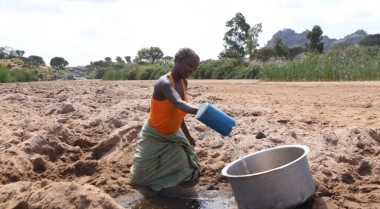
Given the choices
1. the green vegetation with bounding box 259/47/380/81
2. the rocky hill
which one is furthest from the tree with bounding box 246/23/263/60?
the rocky hill

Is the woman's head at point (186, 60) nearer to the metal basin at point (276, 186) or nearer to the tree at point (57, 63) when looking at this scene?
the metal basin at point (276, 186)

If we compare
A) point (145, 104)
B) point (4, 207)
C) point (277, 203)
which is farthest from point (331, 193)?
point (145, 104)

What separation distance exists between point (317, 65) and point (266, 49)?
2084 cm

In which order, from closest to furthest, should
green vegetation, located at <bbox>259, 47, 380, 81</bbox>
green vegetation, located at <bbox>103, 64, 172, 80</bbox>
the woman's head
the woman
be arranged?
the woman's head < the woman < green vegetation, located at <bbox>259, 47, 380, 81</bbox> < green vegetation, located at <bbox>103, 64, 172, 80</bbox>

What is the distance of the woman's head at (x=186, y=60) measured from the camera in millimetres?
4094

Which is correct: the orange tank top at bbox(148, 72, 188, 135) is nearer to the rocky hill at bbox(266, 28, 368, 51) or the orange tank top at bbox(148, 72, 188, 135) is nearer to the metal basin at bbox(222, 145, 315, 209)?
the metal basin at bbox(222, 145, 315, 209)

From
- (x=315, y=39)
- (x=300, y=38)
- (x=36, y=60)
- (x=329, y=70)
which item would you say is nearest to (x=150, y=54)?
(x=36, y=60)

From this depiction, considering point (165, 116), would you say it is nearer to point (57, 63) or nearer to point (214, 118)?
point (214, 118)

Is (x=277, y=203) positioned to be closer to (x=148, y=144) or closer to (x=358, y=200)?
(x=358, y=200)

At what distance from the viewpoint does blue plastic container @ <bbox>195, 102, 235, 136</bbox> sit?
3436 mm

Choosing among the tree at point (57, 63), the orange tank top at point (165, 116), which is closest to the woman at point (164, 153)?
the orange tank top at point (165, 116)

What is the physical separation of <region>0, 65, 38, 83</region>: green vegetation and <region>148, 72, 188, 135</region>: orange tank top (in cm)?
1975

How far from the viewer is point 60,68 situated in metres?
61.8

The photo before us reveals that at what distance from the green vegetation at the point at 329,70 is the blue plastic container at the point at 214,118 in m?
12.8
